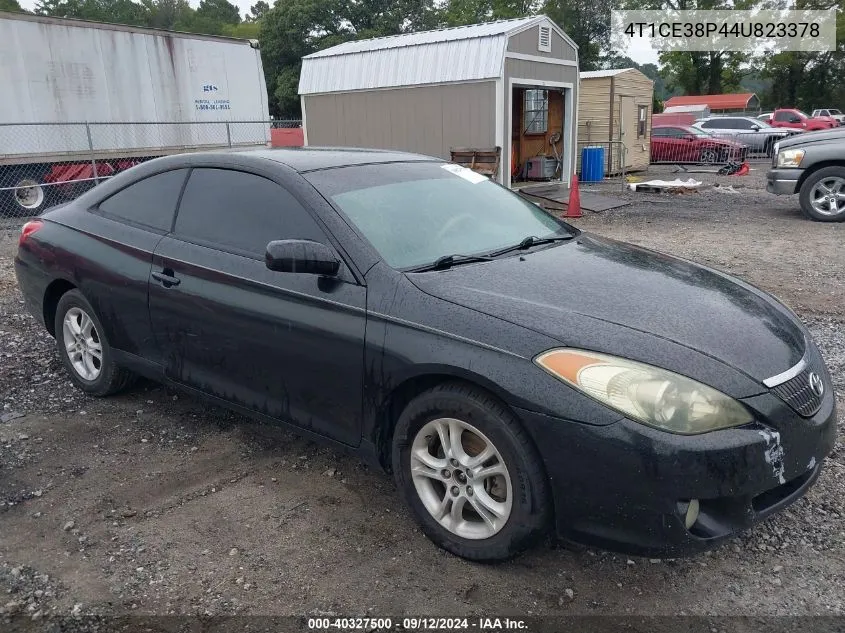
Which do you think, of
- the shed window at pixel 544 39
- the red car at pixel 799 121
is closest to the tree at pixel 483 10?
the red car at pixel 799 121

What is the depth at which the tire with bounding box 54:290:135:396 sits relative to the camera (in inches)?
172

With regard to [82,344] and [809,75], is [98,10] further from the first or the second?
[82,344]

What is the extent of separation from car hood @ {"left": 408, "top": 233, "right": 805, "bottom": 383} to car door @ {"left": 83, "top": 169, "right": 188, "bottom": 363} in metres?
1.75

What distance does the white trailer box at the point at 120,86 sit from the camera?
1255 centimetres

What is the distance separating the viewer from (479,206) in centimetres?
380

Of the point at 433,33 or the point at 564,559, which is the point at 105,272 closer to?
the point at 564,559

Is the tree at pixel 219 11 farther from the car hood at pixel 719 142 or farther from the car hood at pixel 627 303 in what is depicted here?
the car hood at pixel 627 303

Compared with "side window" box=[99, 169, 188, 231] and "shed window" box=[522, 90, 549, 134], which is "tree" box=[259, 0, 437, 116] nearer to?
"shed window" box=[522, 90, 549, 134]

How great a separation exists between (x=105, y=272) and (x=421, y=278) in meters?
2.15

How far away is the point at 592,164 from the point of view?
19266 millimetres

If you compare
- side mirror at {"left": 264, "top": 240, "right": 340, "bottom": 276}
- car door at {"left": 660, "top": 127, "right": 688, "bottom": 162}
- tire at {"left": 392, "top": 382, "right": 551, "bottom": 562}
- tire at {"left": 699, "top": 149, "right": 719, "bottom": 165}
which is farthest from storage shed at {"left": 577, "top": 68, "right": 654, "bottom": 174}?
tire at {"left": 392, "top": 382, "right": 551, "bottom": 562}

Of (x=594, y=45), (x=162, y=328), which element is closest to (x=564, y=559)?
(x=162, y=328)

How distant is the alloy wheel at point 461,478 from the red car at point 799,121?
33.9 metres

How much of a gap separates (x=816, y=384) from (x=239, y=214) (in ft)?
9.04
